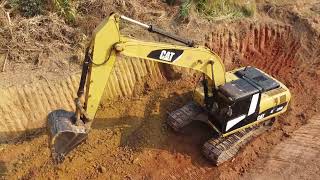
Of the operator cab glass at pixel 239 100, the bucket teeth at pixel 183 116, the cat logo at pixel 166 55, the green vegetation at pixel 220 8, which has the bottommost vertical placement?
the bucket teeth at pixel 183 116

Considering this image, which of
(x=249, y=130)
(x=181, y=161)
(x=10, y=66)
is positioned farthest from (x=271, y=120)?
(x=10, y=66)

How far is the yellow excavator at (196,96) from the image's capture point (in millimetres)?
8570

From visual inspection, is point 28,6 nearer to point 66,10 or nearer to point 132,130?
point 66,10

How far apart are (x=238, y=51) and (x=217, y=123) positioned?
168 inches

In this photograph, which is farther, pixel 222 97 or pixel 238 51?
pixel 238 51

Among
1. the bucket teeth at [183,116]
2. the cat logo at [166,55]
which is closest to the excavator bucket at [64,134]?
the cat logo at [166,55]

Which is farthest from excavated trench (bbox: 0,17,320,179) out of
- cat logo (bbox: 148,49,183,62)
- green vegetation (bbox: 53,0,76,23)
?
cat logo (bbox: 148,49,183,62)

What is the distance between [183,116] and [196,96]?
64 centimetres

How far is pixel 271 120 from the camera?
12.6 m

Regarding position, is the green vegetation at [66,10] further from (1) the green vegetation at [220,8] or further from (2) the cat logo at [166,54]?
(2) the cat logo at [166,54]

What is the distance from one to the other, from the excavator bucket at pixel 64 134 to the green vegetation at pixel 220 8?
647 centimetres

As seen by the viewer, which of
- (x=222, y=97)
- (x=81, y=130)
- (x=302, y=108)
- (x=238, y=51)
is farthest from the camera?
(x=238, y=51)

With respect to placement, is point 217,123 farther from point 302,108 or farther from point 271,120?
point 302,108

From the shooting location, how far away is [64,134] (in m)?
8.58
